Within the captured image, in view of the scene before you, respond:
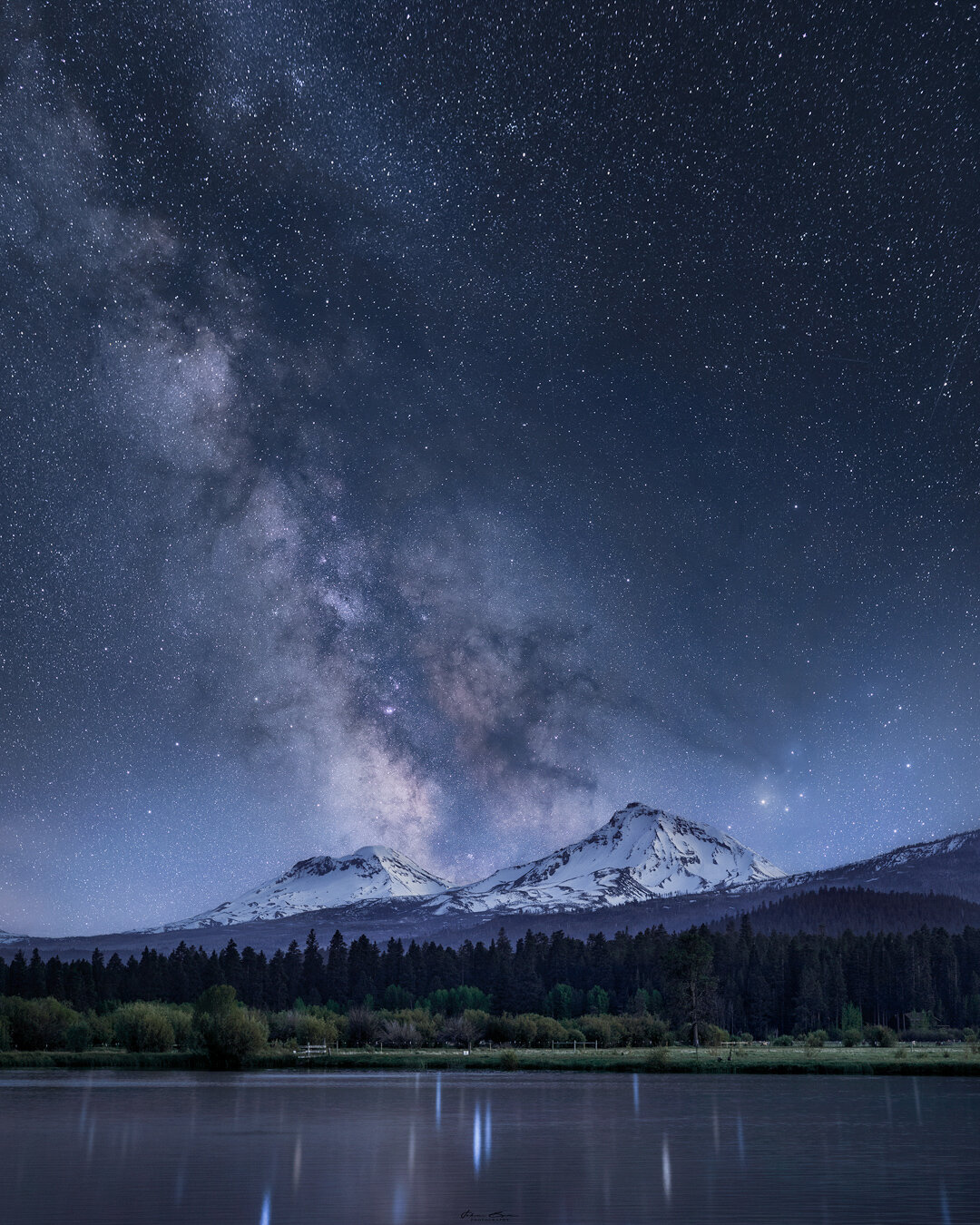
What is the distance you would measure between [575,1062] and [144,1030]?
46.8 metres

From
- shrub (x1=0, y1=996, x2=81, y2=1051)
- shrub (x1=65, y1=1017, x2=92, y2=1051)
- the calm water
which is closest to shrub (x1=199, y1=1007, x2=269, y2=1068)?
shrub (x1=65, y1=1017, x2=92, y2=1051)

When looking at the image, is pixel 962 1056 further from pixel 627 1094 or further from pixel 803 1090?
pixel 627 1094

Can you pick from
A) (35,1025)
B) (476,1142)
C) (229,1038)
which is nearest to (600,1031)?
(229,1038)

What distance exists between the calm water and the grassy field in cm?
3653

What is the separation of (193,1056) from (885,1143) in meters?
88.4

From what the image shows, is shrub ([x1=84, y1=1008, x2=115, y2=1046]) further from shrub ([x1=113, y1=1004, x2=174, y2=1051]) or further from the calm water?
the calm water

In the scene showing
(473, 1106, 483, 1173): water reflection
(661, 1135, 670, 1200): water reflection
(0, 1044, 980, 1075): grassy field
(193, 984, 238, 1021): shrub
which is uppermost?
(193, 984, 238, 1021): shrub

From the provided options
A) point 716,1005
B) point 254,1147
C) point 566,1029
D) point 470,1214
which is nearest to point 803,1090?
point 254,1147

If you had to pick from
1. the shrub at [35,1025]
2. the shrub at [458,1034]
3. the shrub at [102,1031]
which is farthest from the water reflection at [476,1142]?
the shrub at [458,1034]

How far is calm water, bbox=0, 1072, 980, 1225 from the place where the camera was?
93.2 feet

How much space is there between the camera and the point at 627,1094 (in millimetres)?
78562

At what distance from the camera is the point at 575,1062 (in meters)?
123

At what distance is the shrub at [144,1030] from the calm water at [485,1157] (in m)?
51.2

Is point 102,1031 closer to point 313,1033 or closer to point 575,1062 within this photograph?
point 313,1033
